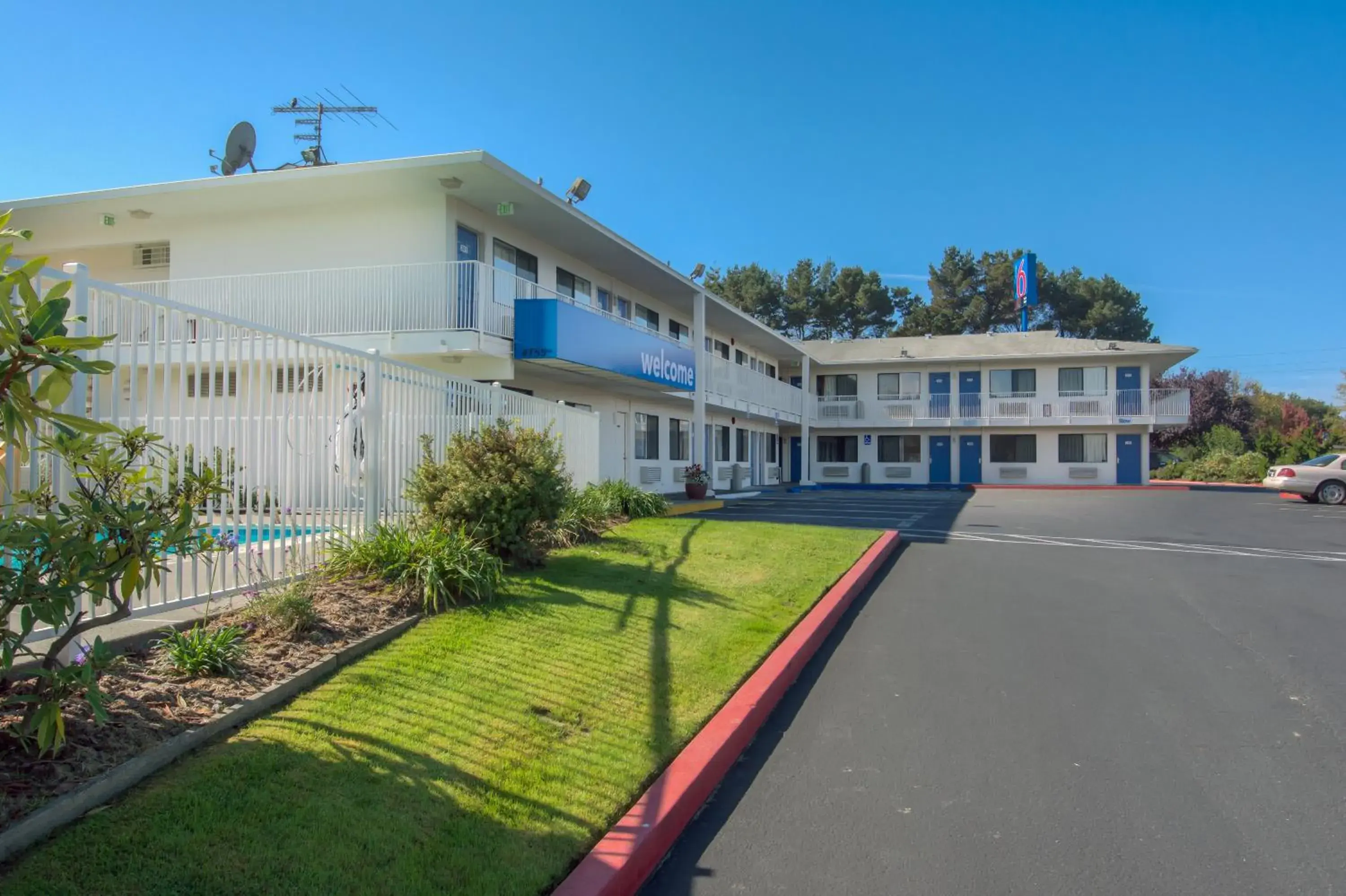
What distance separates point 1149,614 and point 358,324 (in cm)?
1241

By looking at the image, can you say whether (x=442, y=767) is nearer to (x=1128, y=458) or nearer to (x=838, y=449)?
(x=838, y=449)

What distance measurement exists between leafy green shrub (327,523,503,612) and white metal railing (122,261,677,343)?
7.73 meters

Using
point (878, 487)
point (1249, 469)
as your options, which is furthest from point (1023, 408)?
point (1249, 469)

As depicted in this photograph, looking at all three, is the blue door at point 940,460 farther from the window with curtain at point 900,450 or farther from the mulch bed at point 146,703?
the mulch bed at point 146,703

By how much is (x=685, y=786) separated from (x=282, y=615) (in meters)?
2.67

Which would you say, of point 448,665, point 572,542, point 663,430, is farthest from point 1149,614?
point 663,430

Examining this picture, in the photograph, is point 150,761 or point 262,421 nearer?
point 150,761

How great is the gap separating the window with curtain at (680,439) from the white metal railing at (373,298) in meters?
10.7

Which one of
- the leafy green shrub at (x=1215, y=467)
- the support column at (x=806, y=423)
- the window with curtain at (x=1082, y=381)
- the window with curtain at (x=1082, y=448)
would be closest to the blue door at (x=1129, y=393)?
the window with curtain at (x=1082, y=381)

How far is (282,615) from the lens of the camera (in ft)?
16.0

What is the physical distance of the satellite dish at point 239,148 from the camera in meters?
17.0

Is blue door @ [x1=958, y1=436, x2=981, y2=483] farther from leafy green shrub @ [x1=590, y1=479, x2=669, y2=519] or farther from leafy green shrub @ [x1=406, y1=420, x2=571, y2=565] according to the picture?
leafy green shrub @ [x1=406, y1=420, x2=571, y2=565]

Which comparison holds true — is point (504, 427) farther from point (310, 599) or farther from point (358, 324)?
point (358, 324)

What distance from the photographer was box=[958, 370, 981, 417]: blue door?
3659cm
